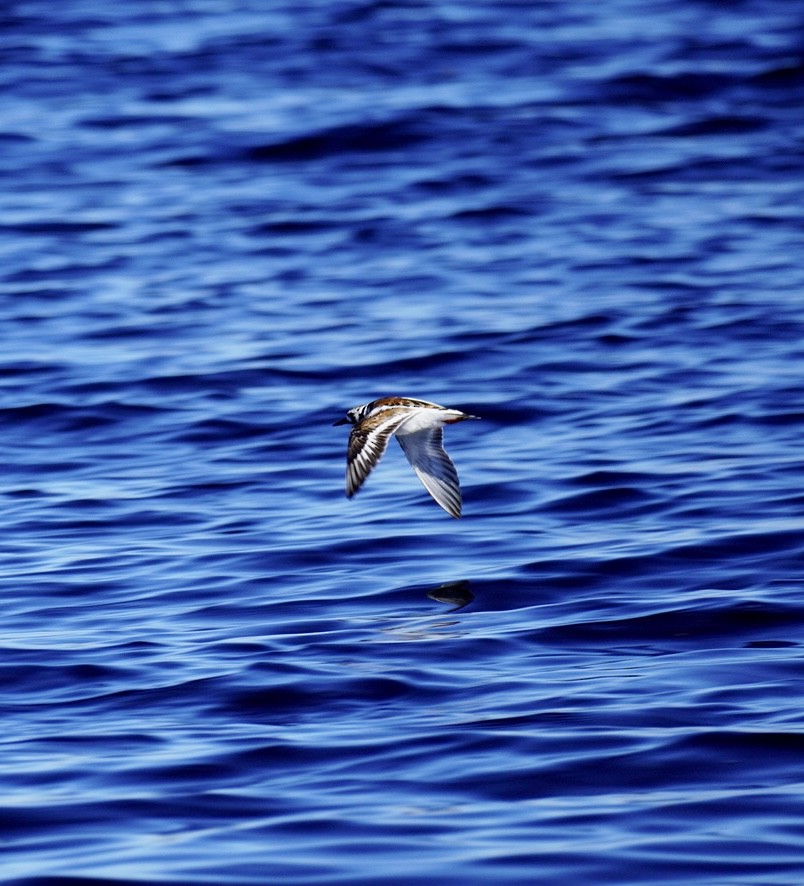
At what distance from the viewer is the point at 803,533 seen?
1025 centimetres

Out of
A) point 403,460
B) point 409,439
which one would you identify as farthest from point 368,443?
point 403,460

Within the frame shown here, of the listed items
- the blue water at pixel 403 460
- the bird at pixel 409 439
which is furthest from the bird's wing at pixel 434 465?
the blue water at pixel 403 460

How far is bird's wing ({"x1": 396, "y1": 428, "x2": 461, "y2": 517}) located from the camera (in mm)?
10289

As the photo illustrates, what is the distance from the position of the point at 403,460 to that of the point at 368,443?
399cm

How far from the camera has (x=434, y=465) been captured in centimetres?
1047

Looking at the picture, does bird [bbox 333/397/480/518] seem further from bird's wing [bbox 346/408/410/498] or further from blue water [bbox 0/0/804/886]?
blue water [bbox 0/0/804/886]

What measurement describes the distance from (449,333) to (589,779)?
9.09m

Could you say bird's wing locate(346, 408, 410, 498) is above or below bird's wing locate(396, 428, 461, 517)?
above

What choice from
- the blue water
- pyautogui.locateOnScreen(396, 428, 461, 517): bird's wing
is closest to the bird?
pyautogui.locateOnScreen(396, 428, 461, 517): bird's wing

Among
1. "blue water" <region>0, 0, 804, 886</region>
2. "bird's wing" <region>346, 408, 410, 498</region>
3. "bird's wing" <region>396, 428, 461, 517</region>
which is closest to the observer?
"blue water" <region>0, 0, 804, 886</region>

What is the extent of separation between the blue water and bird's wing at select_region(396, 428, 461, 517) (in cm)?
39

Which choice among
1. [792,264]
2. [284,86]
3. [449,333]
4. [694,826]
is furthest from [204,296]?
[694,826]

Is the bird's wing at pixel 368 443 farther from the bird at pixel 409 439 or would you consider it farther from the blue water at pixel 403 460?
the blue water at pixel 403 460

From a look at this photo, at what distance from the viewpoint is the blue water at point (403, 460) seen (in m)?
6.65
